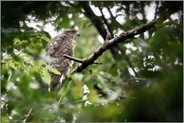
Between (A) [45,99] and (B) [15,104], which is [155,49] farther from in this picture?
(B) [15,104]

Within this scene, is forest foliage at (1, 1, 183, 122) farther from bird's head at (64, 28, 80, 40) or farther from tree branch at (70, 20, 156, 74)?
bird's head at (64, 28, 80, 40)

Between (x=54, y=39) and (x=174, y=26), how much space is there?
16.1 ft

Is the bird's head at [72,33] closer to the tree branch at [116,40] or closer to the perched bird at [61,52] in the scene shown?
the perched bird at [61,52]

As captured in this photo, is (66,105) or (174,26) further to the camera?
(66,105)

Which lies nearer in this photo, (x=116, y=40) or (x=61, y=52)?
(x=116, y=40)

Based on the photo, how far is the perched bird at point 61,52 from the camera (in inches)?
188

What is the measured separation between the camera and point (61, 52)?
17.6 feet

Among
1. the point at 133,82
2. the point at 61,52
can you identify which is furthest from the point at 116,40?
the point at 61,52

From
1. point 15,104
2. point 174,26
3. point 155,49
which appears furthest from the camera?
point 15,104

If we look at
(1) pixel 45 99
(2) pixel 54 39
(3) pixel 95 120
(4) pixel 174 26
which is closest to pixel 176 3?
(4) pixel 174 26

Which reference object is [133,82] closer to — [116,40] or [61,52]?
[116,40]

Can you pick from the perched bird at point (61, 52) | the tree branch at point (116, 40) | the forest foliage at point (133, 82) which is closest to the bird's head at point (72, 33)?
the perched bird at point (61, 52)

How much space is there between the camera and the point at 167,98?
61cm

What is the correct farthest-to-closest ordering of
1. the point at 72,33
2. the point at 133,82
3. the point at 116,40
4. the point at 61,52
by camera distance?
1. the point at 72,33
2. the point at 61,52
3. the point at 116,40
4. the point at 133,82
